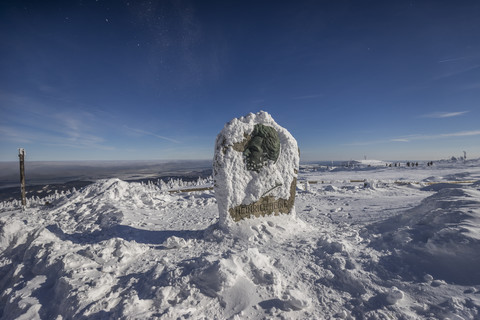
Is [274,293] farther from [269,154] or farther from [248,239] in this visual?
[269,154]

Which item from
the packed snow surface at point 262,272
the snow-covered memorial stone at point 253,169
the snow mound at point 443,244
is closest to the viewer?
the packed snow surface at point 262,272

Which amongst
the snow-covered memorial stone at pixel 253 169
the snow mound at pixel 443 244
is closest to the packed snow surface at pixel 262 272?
the snow mound at pixel 443 244

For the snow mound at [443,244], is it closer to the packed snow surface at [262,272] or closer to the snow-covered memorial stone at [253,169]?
the packed snow surface at [262,272]

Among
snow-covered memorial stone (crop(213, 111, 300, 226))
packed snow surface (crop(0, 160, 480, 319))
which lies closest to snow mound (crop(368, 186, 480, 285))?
packed snow surface (crop(0, 160, 480, 319))

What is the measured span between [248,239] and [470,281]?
173 inches

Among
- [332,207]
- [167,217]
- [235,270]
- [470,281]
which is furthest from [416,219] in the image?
[167,217]

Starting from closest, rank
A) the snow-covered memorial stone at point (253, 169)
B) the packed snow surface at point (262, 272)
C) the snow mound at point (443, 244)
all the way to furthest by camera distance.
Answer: the packed snow surface at point (262, 272) < the snow mound at point (443, 244) < the snow-covered memorial stone at point (253, 169)

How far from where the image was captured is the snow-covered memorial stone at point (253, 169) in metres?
6.48

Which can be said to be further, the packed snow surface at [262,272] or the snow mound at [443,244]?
the snow mound at [443,244]

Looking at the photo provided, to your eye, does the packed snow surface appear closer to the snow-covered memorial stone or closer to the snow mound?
the snow mound

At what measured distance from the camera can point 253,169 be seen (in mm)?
6785

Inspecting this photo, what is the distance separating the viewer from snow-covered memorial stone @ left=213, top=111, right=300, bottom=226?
6.48 meters

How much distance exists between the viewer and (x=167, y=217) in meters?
9.23

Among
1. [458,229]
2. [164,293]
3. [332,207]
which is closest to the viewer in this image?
[164,293]
